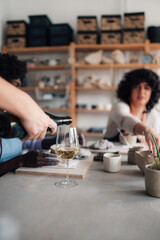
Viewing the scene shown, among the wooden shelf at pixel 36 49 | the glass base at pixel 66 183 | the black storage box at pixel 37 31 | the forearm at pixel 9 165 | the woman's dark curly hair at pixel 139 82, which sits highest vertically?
the black storage box at pixel 37 31

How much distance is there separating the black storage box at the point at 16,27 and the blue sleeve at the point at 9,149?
2759 millimetres

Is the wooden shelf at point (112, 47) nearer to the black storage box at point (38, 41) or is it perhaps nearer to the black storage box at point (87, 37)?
the black storage box at point (87, 37)

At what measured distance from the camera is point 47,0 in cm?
389

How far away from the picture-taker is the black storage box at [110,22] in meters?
3.46

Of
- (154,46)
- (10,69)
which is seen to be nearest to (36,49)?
(154,46)

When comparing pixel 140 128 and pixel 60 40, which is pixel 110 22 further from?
pixel 140 128

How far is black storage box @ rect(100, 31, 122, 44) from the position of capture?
348cm

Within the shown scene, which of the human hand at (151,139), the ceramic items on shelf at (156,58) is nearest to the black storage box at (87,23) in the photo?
the ceramic items on shelf at (156,58)

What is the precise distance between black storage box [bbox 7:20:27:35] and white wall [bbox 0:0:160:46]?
185mm

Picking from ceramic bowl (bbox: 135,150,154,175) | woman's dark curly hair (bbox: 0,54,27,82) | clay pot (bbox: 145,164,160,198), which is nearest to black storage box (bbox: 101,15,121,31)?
woman's dark curly hair (bbox: 0,54,27,82)

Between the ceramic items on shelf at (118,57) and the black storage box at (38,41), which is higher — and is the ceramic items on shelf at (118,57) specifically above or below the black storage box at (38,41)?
below

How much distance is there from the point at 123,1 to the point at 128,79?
191 centimetres

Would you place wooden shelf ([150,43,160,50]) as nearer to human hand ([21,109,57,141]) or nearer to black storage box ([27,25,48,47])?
black storage box ([27,25,48,47])

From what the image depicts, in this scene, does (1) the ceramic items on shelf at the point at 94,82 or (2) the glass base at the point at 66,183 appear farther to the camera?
(1) the ceramic items on shelf at the point at 94,82
